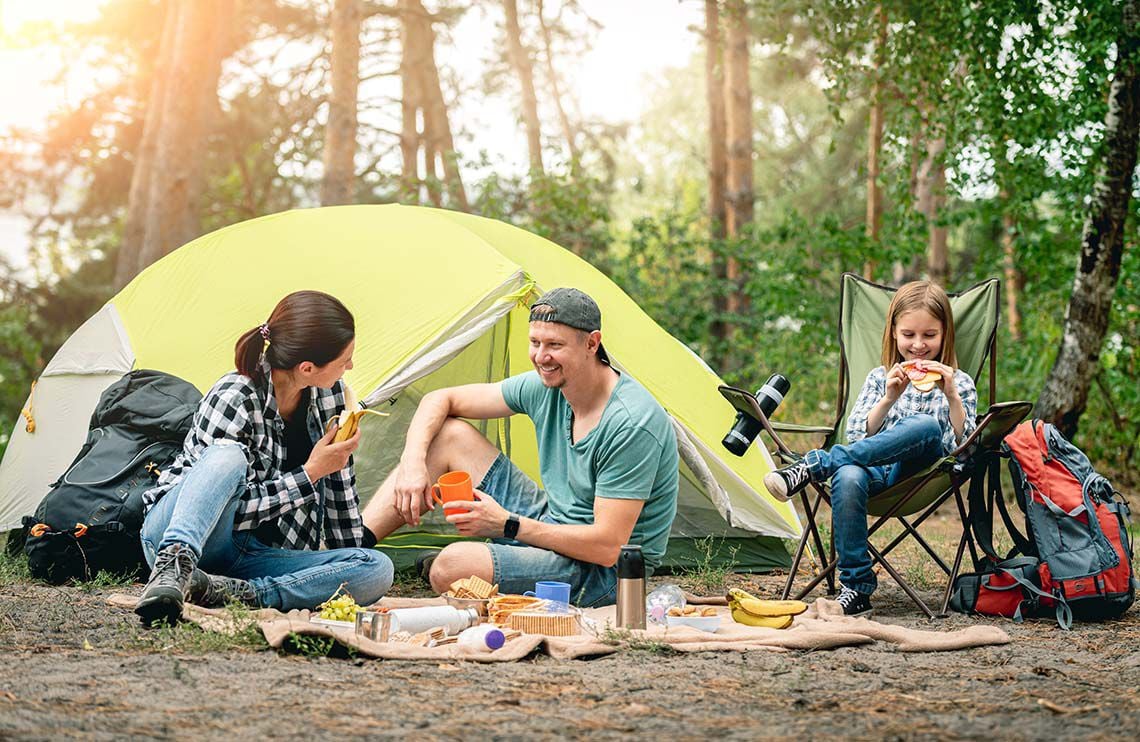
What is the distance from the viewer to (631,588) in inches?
117

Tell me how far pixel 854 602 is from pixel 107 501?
2340mm

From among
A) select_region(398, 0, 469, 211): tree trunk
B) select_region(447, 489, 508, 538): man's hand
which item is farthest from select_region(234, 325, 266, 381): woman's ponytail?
select_region(398, 0, 469, 211): tree trunk

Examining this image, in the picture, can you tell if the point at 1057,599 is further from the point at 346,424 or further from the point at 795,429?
the point at 346,424

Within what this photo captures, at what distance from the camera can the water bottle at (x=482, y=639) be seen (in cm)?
273

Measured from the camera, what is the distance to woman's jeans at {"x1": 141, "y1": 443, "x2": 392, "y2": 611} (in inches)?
115

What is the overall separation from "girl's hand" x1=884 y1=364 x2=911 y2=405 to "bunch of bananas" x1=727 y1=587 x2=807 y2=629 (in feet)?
2.78

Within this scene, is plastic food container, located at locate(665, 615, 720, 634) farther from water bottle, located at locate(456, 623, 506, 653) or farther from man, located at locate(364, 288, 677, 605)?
water bottle, located at locate(456, 623, 506, 653)

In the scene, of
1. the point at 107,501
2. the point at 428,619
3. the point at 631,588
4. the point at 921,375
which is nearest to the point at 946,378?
the point at 921,375

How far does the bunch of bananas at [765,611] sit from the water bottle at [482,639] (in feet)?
Result: 2.47

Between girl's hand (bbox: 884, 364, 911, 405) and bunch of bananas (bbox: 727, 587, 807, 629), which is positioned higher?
girl's hand (bbox: 884, 364, 911, 405)

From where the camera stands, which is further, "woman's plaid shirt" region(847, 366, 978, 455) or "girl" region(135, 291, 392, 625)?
"woman's plaid shirt" region(847, 366, 978, 455)

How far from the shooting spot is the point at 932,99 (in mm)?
6473

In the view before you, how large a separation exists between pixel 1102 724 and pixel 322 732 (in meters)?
1.35

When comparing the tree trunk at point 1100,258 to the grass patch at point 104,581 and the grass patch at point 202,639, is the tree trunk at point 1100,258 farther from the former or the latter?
the grass patch at point 202,639
